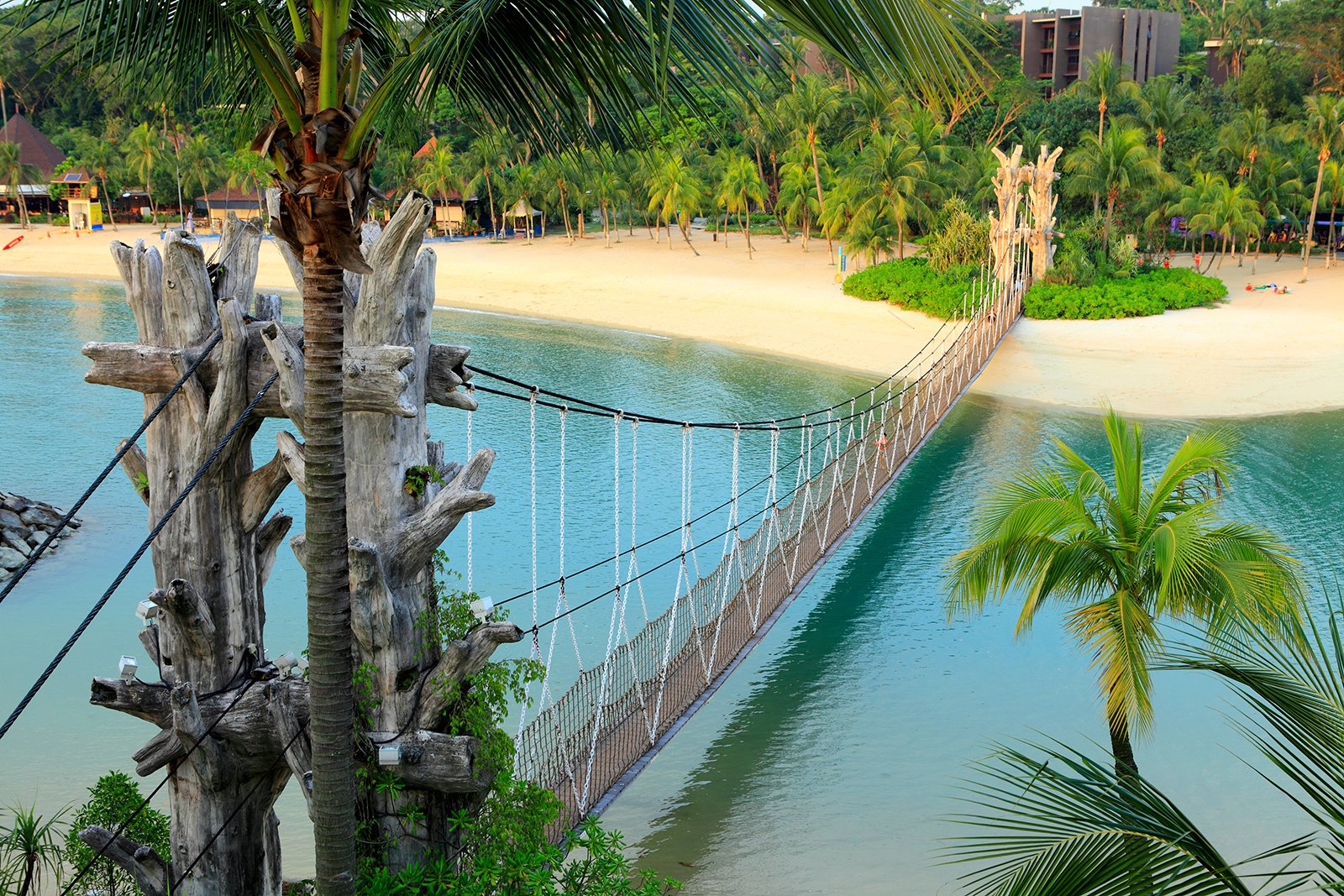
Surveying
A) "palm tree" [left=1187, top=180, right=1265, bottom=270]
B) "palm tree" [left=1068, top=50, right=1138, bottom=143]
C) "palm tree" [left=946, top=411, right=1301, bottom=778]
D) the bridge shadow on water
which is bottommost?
the bridge shadow on water

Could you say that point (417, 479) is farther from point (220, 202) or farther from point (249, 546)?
point (220, 202)

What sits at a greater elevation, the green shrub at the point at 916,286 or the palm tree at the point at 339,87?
the palm tree at the point at 339,87

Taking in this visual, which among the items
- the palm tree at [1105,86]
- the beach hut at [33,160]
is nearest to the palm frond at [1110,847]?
the palm tree at [1105,86]

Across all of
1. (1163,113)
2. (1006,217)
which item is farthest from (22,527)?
(1163,113)

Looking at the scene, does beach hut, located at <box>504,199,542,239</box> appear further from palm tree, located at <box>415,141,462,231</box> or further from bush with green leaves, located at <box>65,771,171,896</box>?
bush with green leaves, located at <box>65,771,171,896</box>

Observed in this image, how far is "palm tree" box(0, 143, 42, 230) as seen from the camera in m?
29.8

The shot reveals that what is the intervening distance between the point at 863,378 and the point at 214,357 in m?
Answer: 14.0

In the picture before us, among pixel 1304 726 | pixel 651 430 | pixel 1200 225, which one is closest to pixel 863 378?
pixel 651 430

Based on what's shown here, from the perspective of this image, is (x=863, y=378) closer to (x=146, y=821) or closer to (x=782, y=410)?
(x=782, y=410)

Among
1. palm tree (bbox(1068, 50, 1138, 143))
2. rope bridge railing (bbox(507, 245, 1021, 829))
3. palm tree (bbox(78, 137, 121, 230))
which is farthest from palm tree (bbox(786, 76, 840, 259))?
palm tree (bbox(78, 137, 121, 230))

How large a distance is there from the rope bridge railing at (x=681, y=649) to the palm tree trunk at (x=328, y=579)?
1.30m

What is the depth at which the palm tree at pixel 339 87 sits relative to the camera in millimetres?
2207

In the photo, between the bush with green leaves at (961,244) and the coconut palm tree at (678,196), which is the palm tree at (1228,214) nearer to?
the bush with green leaves at (961,244)

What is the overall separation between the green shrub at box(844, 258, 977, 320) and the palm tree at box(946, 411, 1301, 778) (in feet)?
43.2
